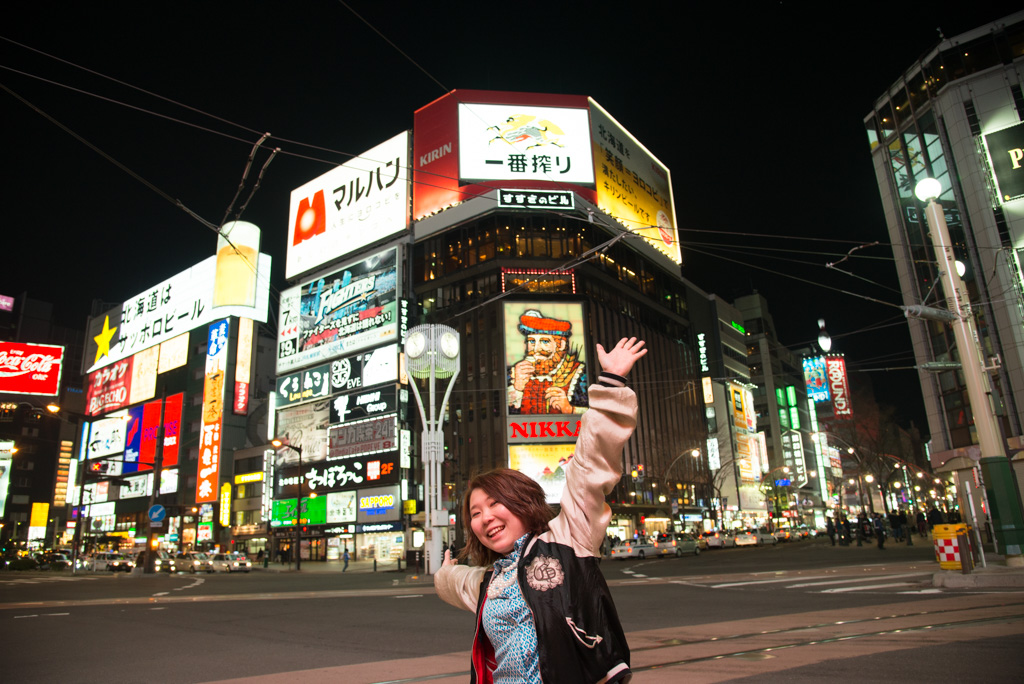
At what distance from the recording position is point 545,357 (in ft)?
185

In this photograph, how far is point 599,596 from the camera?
7.54 ft

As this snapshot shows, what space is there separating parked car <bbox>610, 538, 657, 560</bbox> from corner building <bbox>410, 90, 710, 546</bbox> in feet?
39.7

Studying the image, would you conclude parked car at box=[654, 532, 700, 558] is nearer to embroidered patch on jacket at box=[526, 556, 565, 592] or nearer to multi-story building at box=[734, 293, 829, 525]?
embroidered patch on jacket at box=[526, 556, 565, 592]

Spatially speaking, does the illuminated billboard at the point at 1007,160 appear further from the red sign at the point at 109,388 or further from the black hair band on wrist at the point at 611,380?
the red sign at the point at 109,388

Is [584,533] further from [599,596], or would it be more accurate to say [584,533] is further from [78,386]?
[78,386]

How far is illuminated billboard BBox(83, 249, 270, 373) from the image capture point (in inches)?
2864

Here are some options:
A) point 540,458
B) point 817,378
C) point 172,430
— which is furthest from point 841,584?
point 172,430

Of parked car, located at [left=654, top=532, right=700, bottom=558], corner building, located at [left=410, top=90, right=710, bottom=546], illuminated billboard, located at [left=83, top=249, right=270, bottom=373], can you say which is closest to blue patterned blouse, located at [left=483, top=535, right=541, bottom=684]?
parked car, located at [left=654, top=532, right=700, bottom=558]

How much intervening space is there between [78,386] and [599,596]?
443 feet

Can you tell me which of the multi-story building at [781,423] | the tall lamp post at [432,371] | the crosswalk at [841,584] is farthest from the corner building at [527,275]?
the multi-story building at [781,423]

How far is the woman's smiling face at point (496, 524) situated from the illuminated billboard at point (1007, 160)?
36.4 metres

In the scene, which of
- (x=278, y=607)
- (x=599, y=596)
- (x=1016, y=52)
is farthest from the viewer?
(x=1016, y=52)

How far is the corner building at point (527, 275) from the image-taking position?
5544cm

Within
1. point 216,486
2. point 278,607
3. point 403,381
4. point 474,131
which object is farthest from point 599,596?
point 216,486
